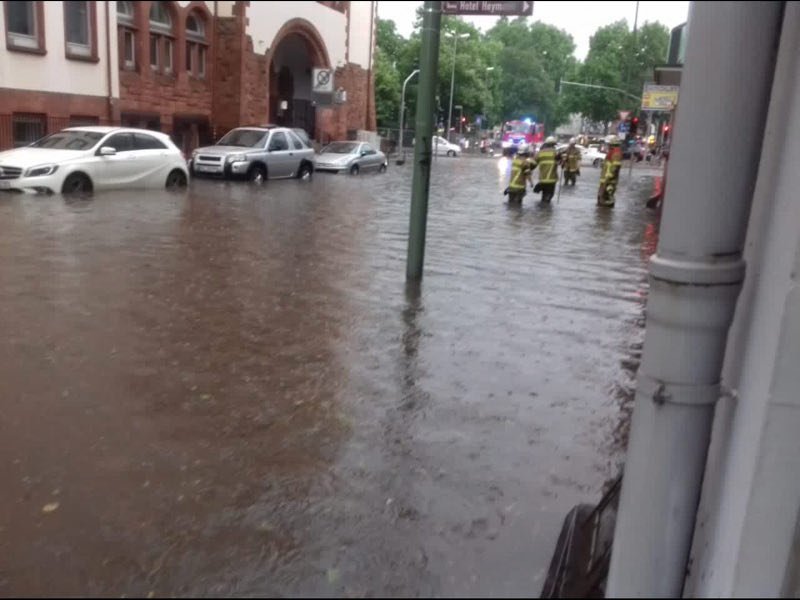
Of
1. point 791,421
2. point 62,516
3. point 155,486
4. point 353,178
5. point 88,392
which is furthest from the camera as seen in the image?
point 353,178

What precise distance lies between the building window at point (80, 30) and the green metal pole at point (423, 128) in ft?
61.1

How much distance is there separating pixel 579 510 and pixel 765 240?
1599 millimetres

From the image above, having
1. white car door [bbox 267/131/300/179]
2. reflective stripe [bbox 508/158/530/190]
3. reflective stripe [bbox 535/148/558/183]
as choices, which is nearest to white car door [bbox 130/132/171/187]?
white car door [bbox 267/131/300/179]

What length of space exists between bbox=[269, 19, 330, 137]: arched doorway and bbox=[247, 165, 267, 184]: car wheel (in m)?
13.5

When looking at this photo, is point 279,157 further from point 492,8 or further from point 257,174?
point 492,8

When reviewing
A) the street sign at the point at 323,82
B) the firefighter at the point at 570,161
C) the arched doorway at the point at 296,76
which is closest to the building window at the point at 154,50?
the street sign at the point at 323,82

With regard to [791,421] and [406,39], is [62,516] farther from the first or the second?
[406,39]

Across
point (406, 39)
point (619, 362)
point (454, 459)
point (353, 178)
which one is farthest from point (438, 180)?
point (406, 39)

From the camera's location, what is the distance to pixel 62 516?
3.67 meters

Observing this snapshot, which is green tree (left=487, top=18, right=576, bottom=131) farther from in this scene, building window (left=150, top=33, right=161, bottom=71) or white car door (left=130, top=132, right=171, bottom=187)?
white car door (left=130, top=132, right=171, bottom=187)

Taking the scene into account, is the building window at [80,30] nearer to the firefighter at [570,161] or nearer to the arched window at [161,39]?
the arched window at [161,39]

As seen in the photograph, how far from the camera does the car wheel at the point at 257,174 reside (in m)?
23.9

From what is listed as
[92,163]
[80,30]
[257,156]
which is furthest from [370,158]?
[92,163]

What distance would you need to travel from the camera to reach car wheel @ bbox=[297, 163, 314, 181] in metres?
26.5
